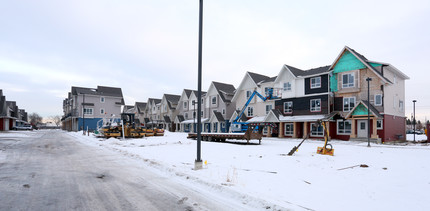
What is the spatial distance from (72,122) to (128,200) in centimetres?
7442

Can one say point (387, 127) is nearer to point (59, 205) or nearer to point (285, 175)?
→ point (285, 175)

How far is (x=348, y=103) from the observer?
30562mm

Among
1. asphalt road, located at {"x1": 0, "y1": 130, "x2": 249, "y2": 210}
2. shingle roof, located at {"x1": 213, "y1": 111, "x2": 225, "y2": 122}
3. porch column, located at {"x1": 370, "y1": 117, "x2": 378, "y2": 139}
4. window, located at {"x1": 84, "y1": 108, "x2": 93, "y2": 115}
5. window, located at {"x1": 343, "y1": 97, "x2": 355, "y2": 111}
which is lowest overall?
asphalt road, located at {"x1": 0, "y1": 130, "x2": 249, "y2": 210}

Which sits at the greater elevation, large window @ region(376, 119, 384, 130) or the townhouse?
the townhouse

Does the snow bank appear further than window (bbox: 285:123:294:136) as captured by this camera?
No

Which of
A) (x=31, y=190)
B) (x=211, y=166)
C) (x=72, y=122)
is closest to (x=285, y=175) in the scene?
(x=211, y=166)

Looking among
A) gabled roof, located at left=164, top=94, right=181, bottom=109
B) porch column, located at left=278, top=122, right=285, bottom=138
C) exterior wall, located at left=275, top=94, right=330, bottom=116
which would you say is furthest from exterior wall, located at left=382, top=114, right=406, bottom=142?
gabled roof, located at left=164, top=94, right=181, bottom=109

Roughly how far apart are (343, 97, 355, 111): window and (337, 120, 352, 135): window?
1530 millimetres

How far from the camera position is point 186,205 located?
19.1 ft

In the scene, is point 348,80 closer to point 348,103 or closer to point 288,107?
point 348,103

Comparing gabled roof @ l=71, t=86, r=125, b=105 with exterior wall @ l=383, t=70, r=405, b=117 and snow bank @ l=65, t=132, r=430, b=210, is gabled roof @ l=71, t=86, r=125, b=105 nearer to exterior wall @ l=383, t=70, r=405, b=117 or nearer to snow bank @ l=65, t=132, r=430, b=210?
exterior wall @ l=383, t=70, r=405, b=117

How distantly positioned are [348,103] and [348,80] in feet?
8.86

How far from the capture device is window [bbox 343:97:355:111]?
Result: 3011 centimetres

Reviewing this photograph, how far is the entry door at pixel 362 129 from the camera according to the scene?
29.2m
